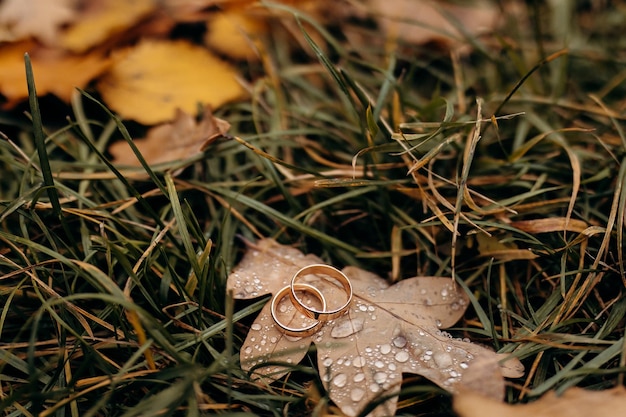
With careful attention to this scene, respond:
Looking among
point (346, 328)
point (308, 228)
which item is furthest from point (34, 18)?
point (346, 328)

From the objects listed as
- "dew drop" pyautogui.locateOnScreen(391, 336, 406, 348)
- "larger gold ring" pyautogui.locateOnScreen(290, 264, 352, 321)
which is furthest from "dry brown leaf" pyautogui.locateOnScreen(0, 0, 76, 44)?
"dew drop" pyautogui.locateOnScreen(391, 336, 406, 348)

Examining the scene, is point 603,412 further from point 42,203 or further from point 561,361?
point 42,203

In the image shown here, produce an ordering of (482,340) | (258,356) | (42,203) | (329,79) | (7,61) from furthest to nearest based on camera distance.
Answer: (329,79) < (7,61) < (42,203) < (482,340) < (258,356)

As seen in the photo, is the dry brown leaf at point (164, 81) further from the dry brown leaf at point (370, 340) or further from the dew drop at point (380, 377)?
the dew drop at point (380, 377)

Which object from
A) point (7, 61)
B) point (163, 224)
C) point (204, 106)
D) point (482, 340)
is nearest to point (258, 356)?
point (163, 224)

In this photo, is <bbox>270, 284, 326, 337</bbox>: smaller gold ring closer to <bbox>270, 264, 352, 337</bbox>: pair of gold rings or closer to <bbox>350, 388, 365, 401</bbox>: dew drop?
<bbox>270, 264, 352, 337</bbox>: pair of gold rings

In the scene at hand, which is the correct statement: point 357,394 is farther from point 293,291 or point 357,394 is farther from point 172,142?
point 172,142
